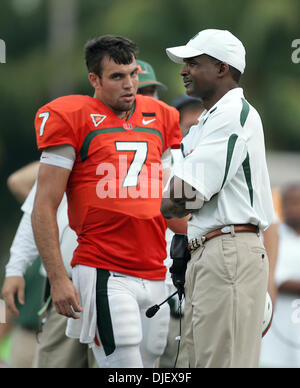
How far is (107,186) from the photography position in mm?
4598

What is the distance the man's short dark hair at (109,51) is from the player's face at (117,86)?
0.03 m

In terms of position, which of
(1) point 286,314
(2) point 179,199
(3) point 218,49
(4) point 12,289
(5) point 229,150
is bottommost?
(1) point 286,314

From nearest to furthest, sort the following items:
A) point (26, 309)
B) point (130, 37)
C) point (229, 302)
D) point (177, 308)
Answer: point (229, 302)
point (177, 308)
point (26, 309)
point (130, 37)

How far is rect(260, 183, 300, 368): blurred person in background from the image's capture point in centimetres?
788

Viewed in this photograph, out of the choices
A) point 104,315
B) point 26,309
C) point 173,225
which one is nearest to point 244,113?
point 173,225

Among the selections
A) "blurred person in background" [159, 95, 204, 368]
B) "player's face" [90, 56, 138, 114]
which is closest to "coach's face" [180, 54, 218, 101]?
"player's face" [90, 56, 138, 114]

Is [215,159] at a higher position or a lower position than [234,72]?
lower

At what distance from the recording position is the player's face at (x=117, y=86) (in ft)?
15.4

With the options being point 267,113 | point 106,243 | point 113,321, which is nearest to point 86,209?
point 106,243

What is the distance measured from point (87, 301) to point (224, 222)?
93 centimetres

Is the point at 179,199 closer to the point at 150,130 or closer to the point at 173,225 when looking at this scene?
the point at 150,130

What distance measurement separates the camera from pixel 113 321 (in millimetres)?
4504

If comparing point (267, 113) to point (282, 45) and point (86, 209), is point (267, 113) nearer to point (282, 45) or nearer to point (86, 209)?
point (282, 45)

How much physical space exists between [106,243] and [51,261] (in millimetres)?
305
